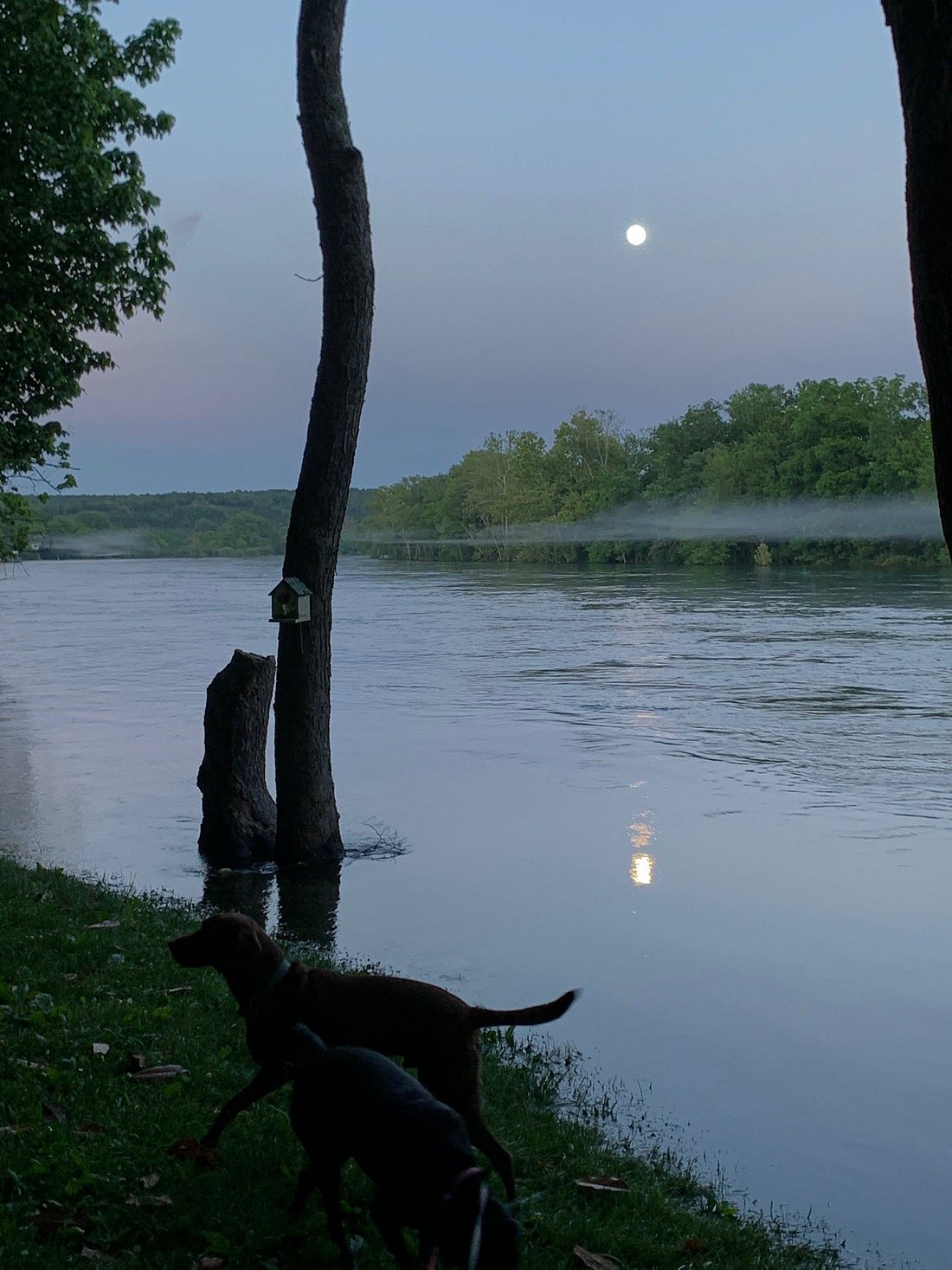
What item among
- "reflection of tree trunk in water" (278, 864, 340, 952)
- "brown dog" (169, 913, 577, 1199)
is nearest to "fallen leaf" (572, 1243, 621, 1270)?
"brown dog" (169, 913, 577, 1199)

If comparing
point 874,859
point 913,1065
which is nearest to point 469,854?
point 874,859

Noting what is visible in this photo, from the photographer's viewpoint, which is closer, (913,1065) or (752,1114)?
(752,1114)

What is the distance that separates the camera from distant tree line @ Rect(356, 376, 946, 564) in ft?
325

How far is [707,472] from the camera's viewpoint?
119562 mm

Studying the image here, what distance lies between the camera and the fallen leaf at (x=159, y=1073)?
17.4ft

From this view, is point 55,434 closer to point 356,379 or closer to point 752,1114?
point 356,379

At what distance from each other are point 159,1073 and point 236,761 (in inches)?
240

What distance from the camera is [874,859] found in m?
11.3

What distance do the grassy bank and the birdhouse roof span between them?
467cm

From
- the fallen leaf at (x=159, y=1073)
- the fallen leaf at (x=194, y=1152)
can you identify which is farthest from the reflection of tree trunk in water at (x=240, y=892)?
the fallen leaf at (x=194, y=1152)

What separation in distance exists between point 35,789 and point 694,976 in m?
9.31

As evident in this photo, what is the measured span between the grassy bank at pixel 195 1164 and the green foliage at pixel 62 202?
8.50 metres

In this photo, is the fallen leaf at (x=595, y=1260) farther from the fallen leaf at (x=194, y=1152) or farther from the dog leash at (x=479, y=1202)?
the fallen leaf at (x=194, y=1152)

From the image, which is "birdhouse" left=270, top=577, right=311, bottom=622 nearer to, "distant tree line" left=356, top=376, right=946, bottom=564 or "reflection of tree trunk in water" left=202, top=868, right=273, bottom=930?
"reflection of tree trunk in water" left=202, top=868, right=273, bottom=930
